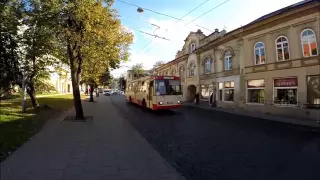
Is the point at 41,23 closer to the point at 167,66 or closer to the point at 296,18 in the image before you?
the point at 296,18

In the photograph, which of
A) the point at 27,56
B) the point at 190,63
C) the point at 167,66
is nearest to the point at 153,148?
the point at 27,56

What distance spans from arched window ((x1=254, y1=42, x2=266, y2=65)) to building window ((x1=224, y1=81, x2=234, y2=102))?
167 inches

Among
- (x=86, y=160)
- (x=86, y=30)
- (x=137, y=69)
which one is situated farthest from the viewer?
(x=137, y=69)

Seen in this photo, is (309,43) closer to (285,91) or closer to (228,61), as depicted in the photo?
(285,91)

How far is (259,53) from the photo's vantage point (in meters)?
23.8

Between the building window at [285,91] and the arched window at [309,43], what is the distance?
2.02m

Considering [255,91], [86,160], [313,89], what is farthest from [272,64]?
[86,160]

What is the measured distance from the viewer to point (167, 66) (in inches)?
1975

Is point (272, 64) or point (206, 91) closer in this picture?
point (272, 64)

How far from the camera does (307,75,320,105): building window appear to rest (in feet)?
60.1

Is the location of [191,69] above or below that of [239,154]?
above

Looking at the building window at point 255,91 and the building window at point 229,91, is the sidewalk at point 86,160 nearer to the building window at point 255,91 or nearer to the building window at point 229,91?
the building window at point 255,91

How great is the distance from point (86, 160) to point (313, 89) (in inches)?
657

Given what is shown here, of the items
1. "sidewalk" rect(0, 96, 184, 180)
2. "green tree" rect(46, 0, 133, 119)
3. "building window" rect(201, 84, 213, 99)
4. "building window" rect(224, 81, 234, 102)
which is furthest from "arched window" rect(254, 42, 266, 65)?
"sidewalk" rect(0, 96, 184, 180)
